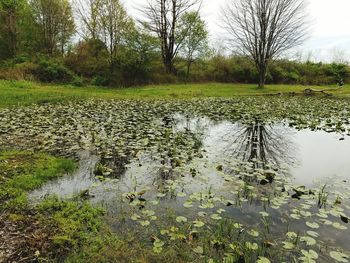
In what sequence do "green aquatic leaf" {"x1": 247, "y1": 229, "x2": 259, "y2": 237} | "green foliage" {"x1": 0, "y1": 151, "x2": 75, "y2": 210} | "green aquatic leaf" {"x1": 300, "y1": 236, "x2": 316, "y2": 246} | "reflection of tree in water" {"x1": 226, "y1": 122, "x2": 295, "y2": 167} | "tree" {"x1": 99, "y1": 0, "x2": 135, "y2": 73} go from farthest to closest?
"tree" {"x1": 99, "y1": 0, "x2": 135, "y2": 73} → "reflection of tree in water" {"x1": 226, "y1": 122, "x2": 295, "y2": 167} → "green foliage" {"x1": 0, "y1": 151, "x2": 75, "y2": 210} → "green aquatic leaf" {"x1": 247, "y1": 229, "x2": 259, "y2": 237} → "green aquatic leaf" {"x1": 300, "y1": 236, "x2": 316, "y2": 246}

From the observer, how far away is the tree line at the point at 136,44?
94.2ft

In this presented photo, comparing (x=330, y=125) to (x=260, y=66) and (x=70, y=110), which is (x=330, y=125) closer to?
(x=70, y=110)

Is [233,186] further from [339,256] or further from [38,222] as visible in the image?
[38,222]

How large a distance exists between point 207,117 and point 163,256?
A: 1079 centimetres

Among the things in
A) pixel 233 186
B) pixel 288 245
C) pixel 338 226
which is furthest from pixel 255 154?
pixel 288 245

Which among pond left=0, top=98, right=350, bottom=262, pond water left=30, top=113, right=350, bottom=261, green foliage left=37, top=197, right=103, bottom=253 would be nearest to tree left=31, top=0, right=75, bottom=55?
pond left=0, top=98, right=350, bottom=262

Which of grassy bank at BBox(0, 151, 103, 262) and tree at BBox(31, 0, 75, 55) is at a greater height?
tree at BBox(31, 0, 75, 55)

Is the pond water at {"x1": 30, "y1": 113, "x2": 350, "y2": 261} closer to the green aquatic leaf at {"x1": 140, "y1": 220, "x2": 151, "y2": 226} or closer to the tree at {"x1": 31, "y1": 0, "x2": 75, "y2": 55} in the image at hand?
the green aquatic leaf at {"x1": 140, "y1": 220, "x2": 151, "y2": 226}

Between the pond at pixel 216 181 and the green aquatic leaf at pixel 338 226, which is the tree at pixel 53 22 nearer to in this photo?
the pond at pixel 216 181

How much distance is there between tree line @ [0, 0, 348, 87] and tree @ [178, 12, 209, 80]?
108 millimetres

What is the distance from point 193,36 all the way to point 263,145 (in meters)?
26.4

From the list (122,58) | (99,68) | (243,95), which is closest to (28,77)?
(99,68)

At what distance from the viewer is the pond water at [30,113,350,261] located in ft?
13.9

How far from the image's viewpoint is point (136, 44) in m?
29.8
